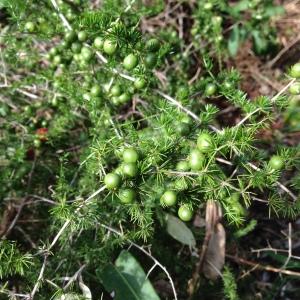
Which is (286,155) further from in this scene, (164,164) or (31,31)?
(31,31)

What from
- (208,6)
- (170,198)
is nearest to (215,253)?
(170,198)

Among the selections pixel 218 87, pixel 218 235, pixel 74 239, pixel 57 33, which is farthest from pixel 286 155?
pixel 57 33

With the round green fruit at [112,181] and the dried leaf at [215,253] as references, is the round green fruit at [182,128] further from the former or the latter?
the dried leaf at [215,253]

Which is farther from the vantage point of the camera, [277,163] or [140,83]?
[140,83]

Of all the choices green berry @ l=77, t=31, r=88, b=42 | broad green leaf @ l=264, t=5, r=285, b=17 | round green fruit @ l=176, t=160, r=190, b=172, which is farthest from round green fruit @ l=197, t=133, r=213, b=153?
broad green leaf @ l=264, t=5, r=285, b=17

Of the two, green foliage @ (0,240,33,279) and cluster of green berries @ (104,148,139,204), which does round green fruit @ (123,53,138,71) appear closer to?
cluster of green berries @ (104,148,139,204)

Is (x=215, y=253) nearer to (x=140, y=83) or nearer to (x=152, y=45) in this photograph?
(x=140, y=83)

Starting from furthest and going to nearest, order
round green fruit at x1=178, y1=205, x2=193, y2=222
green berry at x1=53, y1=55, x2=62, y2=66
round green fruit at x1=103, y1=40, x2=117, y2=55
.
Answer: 1. green berry at x1=53, y1=55, x2=62, y2=66
2. round green fruit at x1=103, y1=40, x2=117, y2=55
3. round green fruit at x1=178, y1=205, x2=193, y2=222
